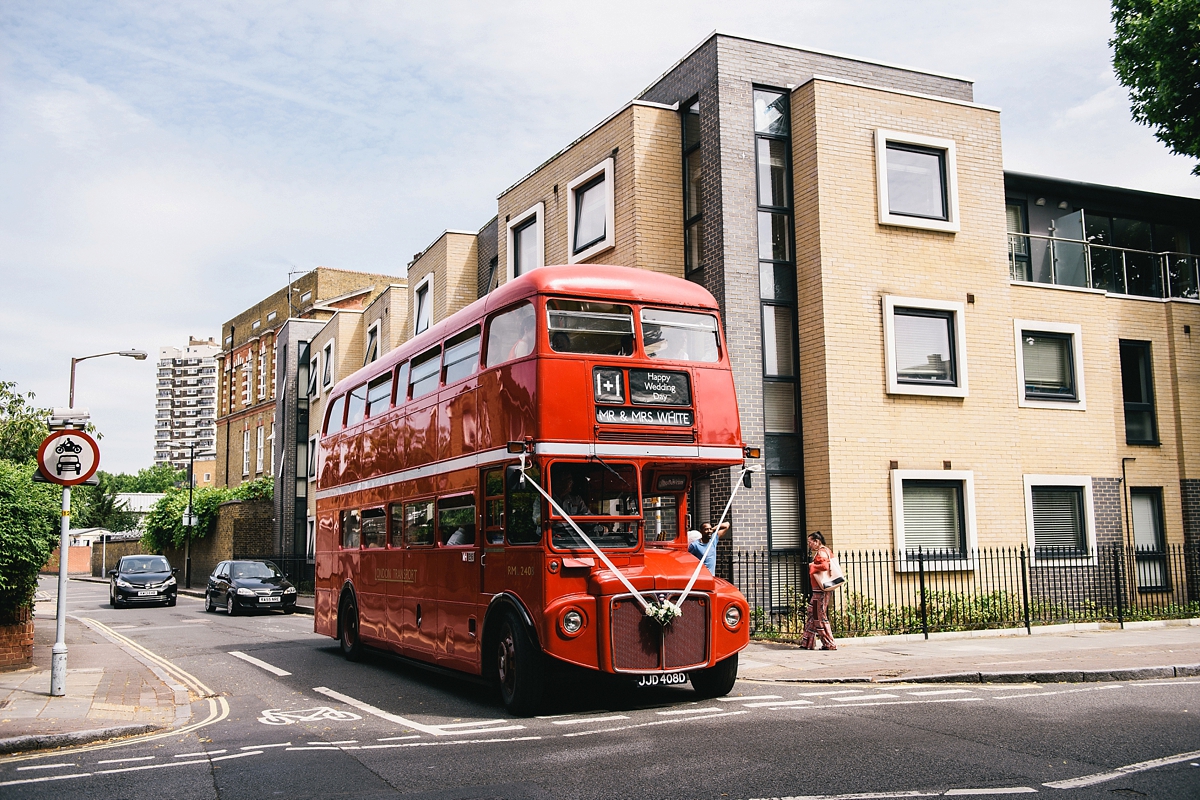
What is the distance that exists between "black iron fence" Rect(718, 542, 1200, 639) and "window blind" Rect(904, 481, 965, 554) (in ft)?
0.93

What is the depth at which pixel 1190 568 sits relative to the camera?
20.7 meters

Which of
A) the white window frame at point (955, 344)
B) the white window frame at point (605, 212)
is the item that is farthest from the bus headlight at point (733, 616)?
the white window frame at point (605, 212)

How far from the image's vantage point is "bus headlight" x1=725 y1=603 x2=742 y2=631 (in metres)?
10.3

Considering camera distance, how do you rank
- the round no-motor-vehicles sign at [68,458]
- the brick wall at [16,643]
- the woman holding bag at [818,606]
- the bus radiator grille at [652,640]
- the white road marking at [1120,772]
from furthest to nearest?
the woman holding bag at [818,606] → the brick wall at [16,643] → the round no-motor-vehicles sign at [68,458] → the bus radiator grille at [652,640] → the white road marking at [1120,772]

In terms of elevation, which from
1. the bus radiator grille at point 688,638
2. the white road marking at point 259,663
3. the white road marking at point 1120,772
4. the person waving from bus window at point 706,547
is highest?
the person waving from bus window at point 706,547

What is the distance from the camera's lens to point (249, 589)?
1093 inches

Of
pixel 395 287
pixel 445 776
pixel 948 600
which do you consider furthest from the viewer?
pixel 395 287

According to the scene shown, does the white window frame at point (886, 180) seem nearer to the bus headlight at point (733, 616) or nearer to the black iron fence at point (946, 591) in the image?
the black iron fence at point (946, 591)

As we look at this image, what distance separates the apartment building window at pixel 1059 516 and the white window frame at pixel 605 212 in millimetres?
9234

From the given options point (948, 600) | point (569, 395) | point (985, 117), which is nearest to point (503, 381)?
point (569, 395)

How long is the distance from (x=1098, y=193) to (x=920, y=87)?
5.71 metres

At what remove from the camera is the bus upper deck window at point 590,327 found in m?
10.1

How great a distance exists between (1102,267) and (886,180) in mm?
6764

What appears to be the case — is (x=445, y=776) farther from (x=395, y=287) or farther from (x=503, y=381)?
(x=395, y=287)
